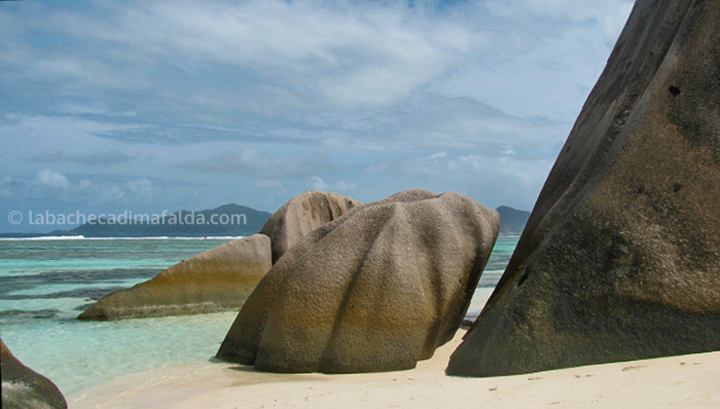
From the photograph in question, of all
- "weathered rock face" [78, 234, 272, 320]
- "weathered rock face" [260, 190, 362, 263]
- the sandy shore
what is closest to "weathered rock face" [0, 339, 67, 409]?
the sandy shore

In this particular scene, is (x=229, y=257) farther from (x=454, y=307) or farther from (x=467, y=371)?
(x=467, y=371)

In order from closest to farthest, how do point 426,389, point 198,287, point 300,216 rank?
point 426,389
point 198,287
point 300,216

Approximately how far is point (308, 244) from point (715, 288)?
347 centimetres

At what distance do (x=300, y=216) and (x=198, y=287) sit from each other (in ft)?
9.02

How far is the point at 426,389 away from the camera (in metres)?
4.16

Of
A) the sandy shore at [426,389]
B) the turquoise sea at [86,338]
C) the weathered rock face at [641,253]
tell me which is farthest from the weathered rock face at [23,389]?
the weathered rock face at [641,253]

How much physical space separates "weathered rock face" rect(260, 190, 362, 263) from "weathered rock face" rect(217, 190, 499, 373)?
543 cm

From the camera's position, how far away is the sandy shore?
11.0ft

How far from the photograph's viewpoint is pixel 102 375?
5953 millimetres

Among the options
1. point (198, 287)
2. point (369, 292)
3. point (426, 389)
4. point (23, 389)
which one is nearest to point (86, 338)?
point (198, 287)

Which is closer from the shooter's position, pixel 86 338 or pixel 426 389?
pixel 426 389

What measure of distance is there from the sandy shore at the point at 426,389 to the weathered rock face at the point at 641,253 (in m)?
0.18

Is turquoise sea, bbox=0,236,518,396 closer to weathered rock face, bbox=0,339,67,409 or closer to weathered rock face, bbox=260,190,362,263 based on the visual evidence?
weathered rock face, bbox=0,339,67,409

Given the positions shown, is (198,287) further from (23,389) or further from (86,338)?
(23,389)
